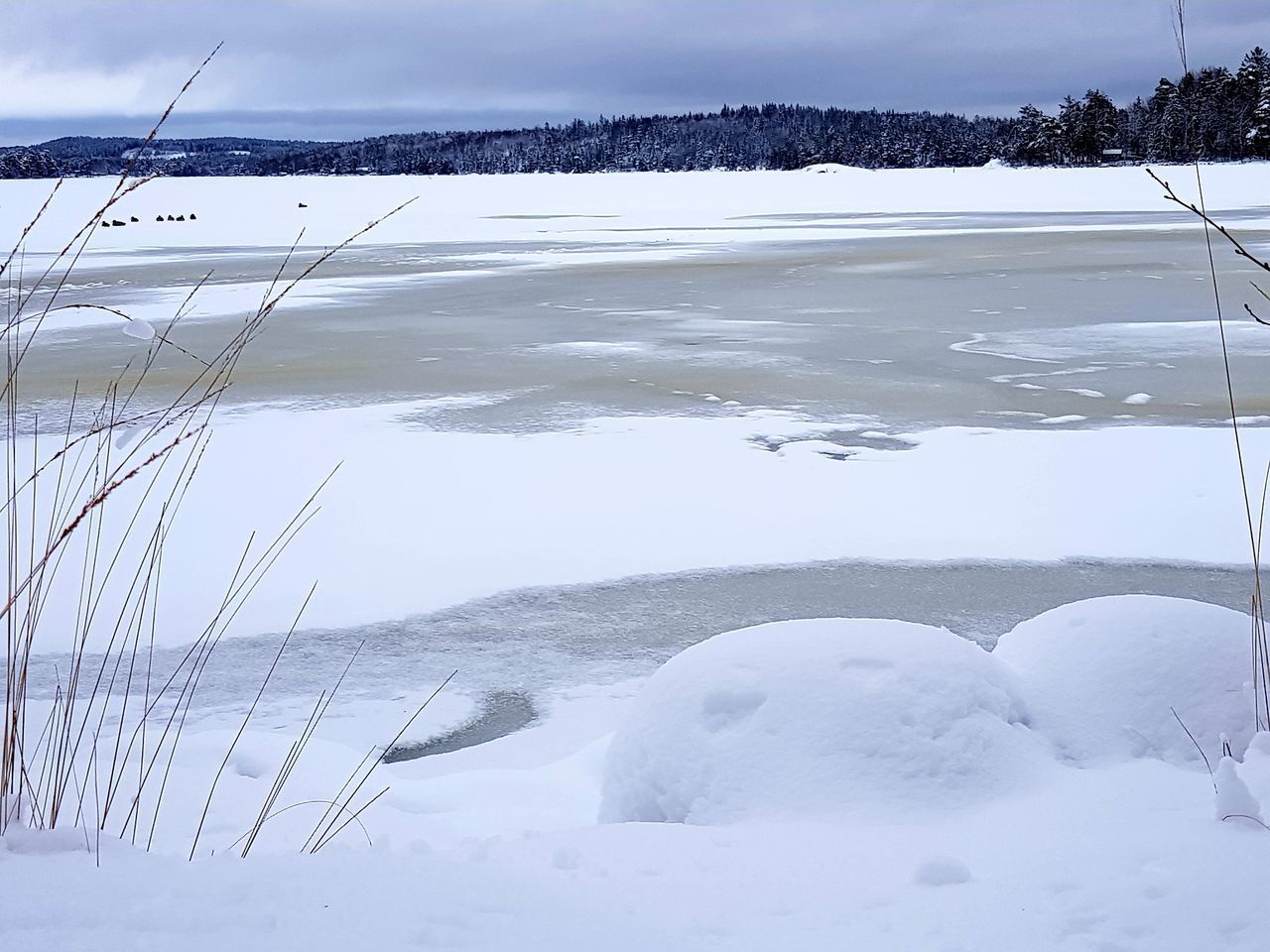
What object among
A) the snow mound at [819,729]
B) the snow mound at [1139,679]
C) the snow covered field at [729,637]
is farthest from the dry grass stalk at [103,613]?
the snow mound at [1139,679]

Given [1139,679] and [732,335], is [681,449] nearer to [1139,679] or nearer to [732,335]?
[1139,679]

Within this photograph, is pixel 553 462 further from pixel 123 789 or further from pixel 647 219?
pixel 647 219

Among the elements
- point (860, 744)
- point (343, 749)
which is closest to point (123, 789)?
point (343, 749)

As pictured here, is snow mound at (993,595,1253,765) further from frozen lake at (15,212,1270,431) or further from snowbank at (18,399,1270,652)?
frozen lake at (15,212,1270,431)

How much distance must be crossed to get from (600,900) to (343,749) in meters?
1.46

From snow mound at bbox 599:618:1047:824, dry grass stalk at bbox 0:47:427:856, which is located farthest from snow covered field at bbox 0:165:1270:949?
dry grass stalk at bbox 0:47:427:856

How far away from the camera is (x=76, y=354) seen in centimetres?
973

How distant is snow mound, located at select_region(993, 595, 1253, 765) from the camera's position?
2643 mm

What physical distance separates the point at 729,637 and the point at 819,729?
15.9 inches

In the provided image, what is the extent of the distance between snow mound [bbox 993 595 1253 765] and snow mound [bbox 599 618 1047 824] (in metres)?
0.13

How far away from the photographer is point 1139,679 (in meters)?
2.74

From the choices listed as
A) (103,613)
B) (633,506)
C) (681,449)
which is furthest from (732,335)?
(103,613)

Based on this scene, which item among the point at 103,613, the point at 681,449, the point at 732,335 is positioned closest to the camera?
the point at 103,613

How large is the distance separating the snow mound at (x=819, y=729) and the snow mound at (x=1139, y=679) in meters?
0.13
